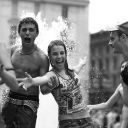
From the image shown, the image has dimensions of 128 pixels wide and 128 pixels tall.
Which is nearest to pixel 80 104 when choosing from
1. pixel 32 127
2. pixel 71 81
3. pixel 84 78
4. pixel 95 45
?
pixel 71 81

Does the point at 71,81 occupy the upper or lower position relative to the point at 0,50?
lower

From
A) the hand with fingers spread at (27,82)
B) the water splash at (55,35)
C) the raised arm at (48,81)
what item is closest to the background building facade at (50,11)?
the water splash at (55,35)

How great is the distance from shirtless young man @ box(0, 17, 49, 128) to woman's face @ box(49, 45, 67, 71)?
0.09 metres

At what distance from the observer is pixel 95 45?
216 ft

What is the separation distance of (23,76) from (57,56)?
482 millimetres

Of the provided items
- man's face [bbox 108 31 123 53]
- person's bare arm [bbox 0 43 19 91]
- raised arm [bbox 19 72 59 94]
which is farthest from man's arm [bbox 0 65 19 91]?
man's face [bbox 108 31 123 53]

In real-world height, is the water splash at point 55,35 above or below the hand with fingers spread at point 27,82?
above

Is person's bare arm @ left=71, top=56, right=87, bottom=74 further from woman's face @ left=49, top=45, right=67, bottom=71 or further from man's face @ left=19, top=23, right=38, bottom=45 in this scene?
man's face @ left=19, top=23, right=38, bottom=45

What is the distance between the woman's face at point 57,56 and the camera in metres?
5.65

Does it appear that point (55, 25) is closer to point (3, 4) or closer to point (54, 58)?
point (54, 58)

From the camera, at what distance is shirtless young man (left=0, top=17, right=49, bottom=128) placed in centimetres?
560

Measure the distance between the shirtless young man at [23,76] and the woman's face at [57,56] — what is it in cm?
9

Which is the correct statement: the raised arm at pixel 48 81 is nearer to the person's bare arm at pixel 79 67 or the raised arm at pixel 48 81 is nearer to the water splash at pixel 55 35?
the person's bare arm at pixel 79 67

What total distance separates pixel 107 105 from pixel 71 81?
0.73 m
